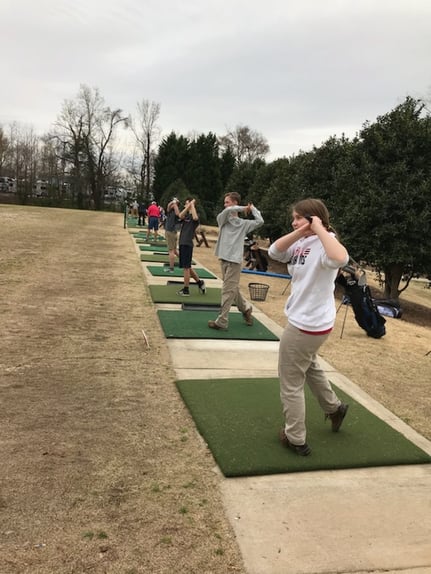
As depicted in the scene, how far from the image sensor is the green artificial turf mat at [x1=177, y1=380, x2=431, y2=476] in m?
3.35

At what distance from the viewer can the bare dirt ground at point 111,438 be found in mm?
2443

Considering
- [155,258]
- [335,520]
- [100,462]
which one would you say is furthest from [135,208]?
[335,520]

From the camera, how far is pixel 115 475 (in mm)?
3088

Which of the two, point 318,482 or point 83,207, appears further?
point 83,207

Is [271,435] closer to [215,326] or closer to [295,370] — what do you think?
[295,370]

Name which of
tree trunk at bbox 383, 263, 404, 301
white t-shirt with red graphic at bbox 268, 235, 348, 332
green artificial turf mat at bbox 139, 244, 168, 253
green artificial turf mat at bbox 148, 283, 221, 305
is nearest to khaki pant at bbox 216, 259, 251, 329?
green artificial turf mat at bbox 148, 283, 221, 305

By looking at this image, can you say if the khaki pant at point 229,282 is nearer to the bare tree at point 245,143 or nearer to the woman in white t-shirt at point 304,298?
the woman in white t-shirt at point 304,298

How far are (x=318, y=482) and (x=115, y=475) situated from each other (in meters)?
1.31

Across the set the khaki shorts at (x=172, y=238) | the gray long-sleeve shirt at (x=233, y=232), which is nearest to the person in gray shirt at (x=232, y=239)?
the gray long-sleeve shirt at (x=233, y=232)

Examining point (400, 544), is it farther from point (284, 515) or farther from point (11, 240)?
point (11, 240)

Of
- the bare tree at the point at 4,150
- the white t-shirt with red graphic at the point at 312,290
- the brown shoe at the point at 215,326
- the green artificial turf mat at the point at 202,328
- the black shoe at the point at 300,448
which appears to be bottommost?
the green artificial turf mat at the point at 202,328

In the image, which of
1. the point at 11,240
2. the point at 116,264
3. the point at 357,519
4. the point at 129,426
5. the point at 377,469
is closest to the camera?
the point at 357,519

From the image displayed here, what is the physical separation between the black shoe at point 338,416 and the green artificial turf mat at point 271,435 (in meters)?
0.06

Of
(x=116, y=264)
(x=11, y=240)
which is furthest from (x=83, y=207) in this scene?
(x=116, y=264)
